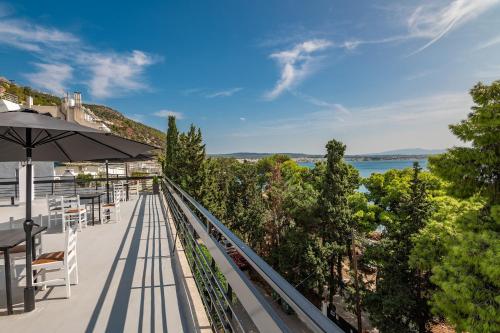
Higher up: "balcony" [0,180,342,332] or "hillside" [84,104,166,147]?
"hillside" [84,104,166,147]

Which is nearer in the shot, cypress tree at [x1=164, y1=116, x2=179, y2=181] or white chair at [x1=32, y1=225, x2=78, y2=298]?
white chair at [x1=32, y1=225, x2=78, y2=298]

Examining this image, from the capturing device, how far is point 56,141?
161 inches

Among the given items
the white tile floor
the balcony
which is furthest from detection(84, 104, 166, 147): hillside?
the balcony

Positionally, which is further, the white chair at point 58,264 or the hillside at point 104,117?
the hillside at point 104,117

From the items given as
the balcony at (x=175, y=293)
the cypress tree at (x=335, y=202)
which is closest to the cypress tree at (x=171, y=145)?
the cypress tree at (x=335, y=202)

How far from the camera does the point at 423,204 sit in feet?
41.0

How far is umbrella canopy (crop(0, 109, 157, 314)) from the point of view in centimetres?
250

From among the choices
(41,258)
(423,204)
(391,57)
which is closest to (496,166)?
(423,204)

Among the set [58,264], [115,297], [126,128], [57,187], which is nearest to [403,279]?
[115,297]

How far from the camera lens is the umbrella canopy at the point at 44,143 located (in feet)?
8.20

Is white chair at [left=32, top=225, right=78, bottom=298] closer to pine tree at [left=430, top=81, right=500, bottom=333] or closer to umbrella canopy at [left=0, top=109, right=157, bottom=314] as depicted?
umbrella canopy at [left=0, top=109, right=157, bottom=314]

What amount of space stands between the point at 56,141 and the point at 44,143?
3.72 ft

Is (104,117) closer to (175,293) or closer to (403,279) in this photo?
(403,279)

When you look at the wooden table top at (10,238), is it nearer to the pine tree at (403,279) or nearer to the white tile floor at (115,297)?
the white tile floor at (115,297)
